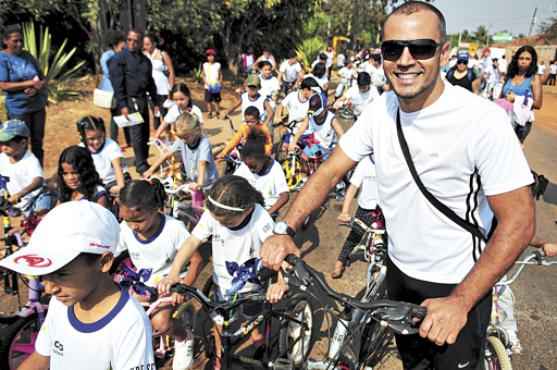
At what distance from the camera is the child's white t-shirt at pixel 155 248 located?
3.08 meters

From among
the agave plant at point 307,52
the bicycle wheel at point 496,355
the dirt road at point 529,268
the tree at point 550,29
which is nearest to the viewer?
the bicycle wheel at point 496,355

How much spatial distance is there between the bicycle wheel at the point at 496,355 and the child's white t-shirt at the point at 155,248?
2250 mm

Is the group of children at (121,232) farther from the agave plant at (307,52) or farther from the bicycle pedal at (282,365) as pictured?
the agave plant at (307,52)

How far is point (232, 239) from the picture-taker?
3109mm

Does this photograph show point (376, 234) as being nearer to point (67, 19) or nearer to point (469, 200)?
point (469, 200)

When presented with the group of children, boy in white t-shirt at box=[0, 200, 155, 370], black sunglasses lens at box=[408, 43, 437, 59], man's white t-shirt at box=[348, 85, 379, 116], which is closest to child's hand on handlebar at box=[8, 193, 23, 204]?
the group of children

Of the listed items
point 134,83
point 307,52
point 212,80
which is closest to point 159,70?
point 134,83

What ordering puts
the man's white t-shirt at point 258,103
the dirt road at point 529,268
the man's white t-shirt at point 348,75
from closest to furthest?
1. the dirt road at point 529,268
2. the man's white t-shirt at point 258,103
3. the man's white t-shirt at point 348,75

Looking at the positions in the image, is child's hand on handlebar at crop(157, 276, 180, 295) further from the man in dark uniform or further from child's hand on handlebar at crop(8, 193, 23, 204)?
the man in dark uniform

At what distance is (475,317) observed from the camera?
201 centimetres

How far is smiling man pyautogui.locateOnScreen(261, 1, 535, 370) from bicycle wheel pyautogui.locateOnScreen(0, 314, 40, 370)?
2.28 m

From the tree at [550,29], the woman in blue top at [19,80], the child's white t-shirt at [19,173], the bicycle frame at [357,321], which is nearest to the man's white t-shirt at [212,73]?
the woman in blue top at [19,80]

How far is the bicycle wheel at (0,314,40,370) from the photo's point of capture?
2998 millimetres

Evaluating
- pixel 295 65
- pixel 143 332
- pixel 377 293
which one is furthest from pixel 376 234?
pixel 295 65
